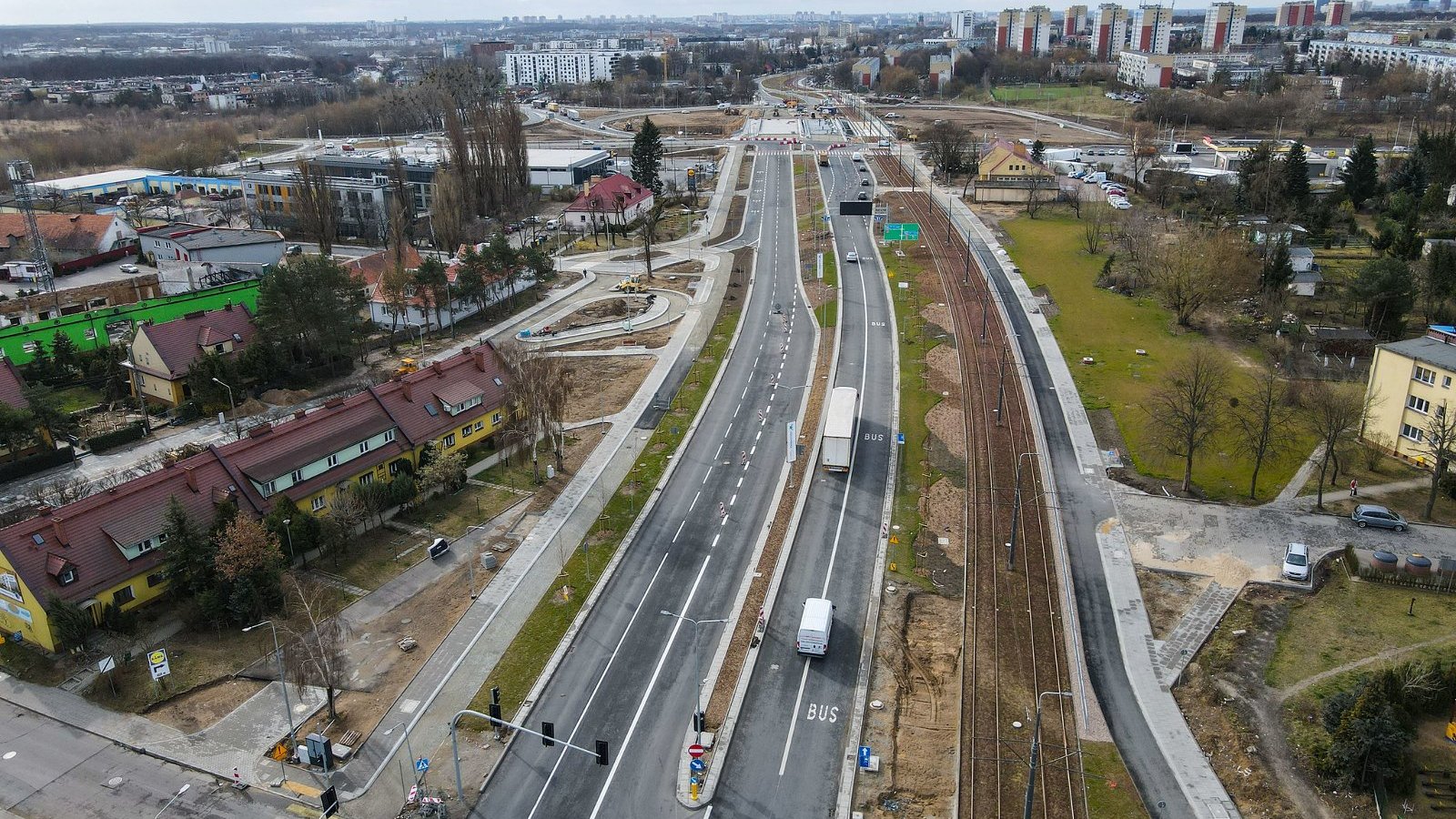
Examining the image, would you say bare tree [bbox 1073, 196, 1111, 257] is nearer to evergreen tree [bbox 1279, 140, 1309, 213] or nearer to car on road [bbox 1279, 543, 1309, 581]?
evergreen tree [bbox 1279, 140, 1309, 213]

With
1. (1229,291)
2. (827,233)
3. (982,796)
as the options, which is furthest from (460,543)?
(827,233)

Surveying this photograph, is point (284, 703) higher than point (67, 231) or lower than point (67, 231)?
lower

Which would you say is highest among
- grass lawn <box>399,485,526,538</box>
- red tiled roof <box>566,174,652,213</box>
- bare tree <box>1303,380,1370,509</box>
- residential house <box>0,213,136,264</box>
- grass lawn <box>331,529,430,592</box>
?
red tiled roof <box>566,174,652,213</box>

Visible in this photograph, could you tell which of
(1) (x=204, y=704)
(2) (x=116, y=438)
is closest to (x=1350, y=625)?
(1) (x=204, y=704)

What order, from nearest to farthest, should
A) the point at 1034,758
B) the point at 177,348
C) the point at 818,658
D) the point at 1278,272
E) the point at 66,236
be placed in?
the point at 1034,758
the point at 818,658
the point at 177,348
the point at 1278,272
the point at 66,236

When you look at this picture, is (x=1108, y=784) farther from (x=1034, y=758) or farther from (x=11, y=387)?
(x=11, y=387)

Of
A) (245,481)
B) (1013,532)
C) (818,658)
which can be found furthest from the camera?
(245,481)

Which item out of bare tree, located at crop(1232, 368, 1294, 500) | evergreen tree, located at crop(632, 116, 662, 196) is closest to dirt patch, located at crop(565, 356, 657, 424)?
bare tree, located at crop(1232, 368, 1294, 500)
